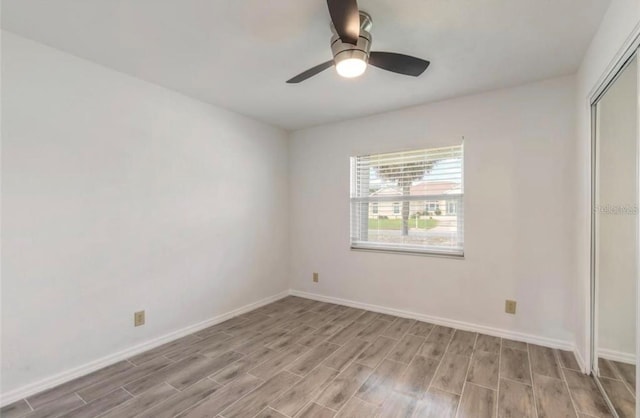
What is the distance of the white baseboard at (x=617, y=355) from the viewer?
1.48m

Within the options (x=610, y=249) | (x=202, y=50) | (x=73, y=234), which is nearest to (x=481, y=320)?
(x=610, y=249)

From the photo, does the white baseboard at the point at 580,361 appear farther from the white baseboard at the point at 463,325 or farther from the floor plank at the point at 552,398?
the floor plank at the point at 552,398

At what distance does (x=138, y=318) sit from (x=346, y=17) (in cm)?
273

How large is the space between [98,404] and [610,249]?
3310 millimetres

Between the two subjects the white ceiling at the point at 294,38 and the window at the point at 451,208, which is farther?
the window at the point at 451,208

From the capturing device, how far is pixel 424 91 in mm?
2836

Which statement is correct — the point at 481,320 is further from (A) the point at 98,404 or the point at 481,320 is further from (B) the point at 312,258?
(A) the point at 98,404

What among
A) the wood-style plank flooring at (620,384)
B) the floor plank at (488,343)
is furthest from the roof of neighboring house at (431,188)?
the wood-style plank flooring at (620,384)

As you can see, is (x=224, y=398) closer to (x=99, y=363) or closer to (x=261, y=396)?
(x=261, y=396)

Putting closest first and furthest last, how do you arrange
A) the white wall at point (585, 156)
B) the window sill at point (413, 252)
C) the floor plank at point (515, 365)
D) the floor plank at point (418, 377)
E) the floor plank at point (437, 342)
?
the white wall at point (585, 156) → the floor plank at point (418, 377) → the floor plank at point (515, 365) → the floor plank at point (437, 342) → the window sill at point (413, 252)

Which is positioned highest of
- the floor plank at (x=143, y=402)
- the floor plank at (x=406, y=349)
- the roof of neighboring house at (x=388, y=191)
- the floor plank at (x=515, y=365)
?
the roof of neighboring house at (x=388, y=191)

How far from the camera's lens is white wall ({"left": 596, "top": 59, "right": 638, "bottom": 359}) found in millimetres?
1515

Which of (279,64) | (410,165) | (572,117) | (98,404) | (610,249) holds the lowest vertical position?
(98,404)

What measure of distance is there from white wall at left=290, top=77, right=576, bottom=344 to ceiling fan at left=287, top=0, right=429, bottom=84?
1354 mm
